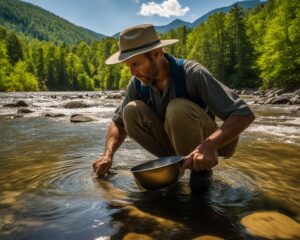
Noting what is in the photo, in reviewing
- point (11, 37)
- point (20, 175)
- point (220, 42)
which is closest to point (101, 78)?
point (11, 37)

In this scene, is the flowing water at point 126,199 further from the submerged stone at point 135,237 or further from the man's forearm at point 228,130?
the man's forearm at point 228,130

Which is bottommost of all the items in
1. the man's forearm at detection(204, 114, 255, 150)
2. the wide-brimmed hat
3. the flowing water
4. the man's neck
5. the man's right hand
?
the flowing water

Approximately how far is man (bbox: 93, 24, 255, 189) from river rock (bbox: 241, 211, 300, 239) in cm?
42

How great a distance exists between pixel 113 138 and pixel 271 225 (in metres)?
1.50

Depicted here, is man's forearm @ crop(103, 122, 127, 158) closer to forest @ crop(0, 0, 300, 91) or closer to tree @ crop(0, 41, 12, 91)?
forest @ crop(0, 0, 300, 91)

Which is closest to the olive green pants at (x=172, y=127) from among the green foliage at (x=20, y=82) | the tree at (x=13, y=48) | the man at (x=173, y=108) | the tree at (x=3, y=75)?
the man at (x=173, y=108)

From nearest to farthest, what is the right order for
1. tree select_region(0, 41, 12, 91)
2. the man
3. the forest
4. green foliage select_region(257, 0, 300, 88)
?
the man < green foliage select_region(257, 0, 300, 88) < the forest < tree select_region(0, 41, 12, 91)

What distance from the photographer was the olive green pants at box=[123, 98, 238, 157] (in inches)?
102

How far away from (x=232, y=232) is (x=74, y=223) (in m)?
0.92

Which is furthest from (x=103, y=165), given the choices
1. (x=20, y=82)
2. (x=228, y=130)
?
(x=20, y=82)

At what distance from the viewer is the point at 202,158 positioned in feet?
7.21

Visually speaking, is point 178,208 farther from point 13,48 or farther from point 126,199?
point 13,48

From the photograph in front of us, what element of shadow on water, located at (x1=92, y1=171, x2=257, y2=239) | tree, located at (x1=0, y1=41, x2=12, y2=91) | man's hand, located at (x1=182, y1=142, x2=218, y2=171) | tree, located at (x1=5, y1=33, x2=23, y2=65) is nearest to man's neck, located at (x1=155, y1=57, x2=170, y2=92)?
man's hand, located at (x1=182, y1=142, x2=218, y2=171)

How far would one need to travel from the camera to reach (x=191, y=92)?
8.80ft
